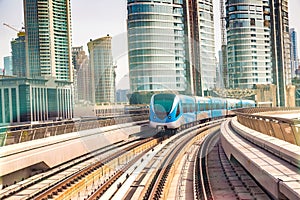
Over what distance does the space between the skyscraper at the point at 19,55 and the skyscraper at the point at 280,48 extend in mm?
74178

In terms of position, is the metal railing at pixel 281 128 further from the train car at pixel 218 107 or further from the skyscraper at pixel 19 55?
the skyscraper at pixel 19 55

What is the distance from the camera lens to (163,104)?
24953 mm

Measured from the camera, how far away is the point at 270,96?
98375 mm

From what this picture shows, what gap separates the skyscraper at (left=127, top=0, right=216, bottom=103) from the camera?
3322 inches

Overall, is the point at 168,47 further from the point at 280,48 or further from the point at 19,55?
the point at 19,55

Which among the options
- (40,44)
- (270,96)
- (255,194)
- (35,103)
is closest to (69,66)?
(40,44)

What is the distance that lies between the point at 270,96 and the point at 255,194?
92.9 m

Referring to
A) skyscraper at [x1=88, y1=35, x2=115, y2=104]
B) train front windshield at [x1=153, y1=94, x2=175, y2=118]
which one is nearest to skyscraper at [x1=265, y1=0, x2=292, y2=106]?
skyscraper at [x1=88, y1=35, x2=115, y2=104]

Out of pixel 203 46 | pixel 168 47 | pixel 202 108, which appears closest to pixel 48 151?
pixel 202 108

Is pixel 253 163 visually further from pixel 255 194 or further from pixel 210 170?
pixel 210 170

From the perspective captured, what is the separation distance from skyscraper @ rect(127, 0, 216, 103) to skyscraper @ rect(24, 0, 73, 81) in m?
32.0

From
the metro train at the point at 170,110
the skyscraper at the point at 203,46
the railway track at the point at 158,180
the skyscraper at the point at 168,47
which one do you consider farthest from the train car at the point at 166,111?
the skyscraper at the point at 203,46

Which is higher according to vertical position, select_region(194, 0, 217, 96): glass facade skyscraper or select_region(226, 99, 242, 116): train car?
select_region(194, 0, 217, 96): glass facade skyscraper

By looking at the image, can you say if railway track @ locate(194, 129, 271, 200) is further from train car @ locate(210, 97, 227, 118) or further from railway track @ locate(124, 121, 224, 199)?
train car @ locate(210, 97, 227, 118)
